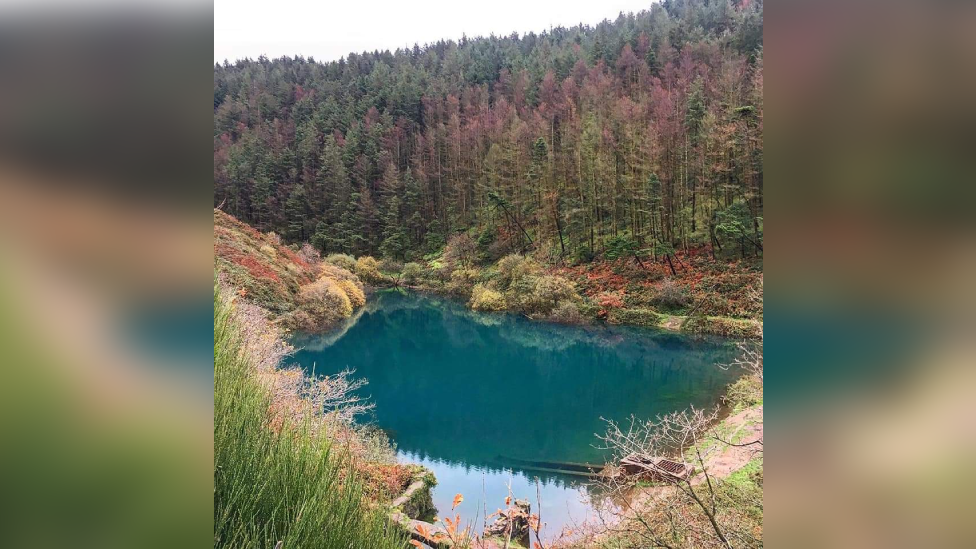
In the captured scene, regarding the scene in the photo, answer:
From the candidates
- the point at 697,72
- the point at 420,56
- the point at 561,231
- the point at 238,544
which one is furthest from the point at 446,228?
the point at 238,544

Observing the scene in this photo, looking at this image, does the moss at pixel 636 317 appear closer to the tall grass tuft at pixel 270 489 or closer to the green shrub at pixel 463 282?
the green shrub at pixel 463 282

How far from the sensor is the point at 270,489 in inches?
76.0

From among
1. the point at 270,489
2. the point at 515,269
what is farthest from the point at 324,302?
→ the point at 270,489

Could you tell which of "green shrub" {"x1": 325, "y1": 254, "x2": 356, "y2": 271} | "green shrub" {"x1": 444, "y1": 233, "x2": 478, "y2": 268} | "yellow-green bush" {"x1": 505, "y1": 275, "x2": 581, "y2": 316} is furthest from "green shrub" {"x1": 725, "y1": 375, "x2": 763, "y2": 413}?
"green shrub" {"x1": 325, "y1": 254, "x2": 356, "y2": 271}

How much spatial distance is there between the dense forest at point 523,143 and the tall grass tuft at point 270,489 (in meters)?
21.0

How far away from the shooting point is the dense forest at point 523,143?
2539 cm

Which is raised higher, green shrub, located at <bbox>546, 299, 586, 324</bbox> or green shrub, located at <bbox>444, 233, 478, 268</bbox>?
green shrub, located at <bbox>444, 233, 478, 268</bbox>

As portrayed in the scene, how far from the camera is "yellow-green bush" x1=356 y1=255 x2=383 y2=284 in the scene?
30328 mm

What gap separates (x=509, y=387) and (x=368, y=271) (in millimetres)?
19257

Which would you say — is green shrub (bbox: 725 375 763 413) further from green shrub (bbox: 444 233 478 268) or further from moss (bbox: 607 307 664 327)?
green shrub (bbox: 444 233 478 268)

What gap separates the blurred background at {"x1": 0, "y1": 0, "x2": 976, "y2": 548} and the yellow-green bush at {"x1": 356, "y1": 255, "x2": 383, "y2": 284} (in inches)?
1196
